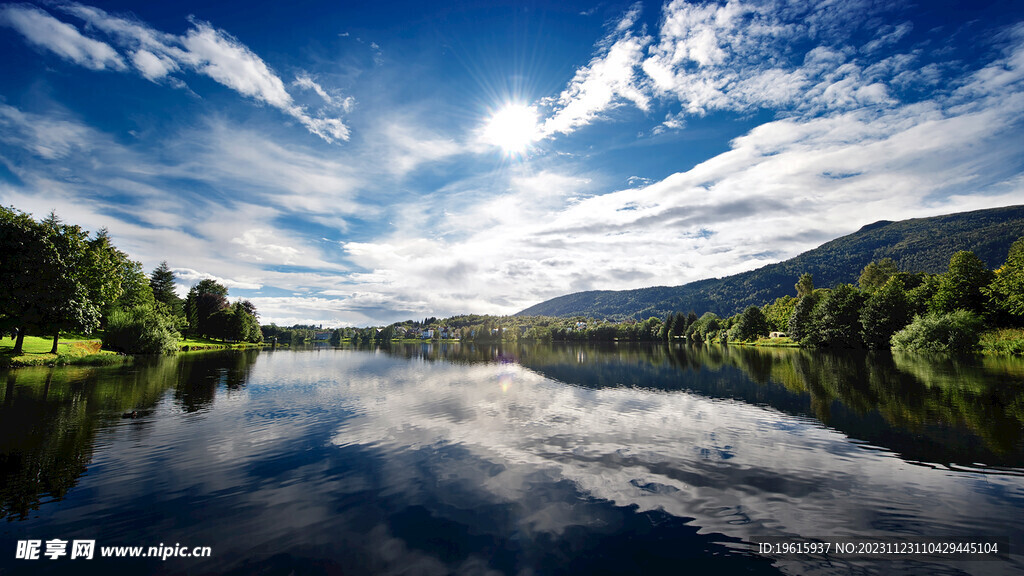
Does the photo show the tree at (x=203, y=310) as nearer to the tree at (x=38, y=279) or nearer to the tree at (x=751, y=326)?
the tree at (x=38, y=279)

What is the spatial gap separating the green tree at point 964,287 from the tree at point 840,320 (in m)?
14.8

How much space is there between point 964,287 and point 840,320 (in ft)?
68.1

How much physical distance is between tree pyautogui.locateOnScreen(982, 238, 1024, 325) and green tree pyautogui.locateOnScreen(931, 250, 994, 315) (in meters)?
1.19

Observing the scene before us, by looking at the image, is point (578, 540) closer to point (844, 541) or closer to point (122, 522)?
point (844, 541)

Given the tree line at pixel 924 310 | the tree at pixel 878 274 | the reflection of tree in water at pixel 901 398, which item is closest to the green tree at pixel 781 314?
the tree line at pixel 924 310

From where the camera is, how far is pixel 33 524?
9.60 meters

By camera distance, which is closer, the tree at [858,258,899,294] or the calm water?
the calm water

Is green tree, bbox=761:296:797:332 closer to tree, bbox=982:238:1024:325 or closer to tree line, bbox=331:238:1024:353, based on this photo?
tree line, bbox=331:238:1024:353

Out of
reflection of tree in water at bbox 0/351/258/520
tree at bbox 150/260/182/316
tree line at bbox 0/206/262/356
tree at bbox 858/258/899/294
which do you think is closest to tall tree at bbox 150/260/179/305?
tree at bbox 150/260/182/316

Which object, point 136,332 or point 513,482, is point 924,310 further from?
point 136,332

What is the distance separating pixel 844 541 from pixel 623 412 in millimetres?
14862

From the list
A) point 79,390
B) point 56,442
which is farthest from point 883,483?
point 79,390

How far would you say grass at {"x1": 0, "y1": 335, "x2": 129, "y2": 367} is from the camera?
40625 millimetres

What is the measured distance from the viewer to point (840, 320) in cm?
8494
